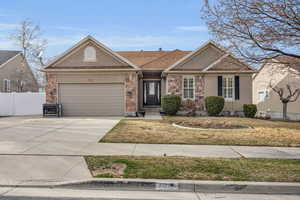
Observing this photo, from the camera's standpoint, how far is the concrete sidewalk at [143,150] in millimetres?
6645

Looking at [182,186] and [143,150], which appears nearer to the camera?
[182,186]

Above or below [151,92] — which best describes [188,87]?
above

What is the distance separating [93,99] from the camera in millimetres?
16938

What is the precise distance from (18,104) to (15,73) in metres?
13.1

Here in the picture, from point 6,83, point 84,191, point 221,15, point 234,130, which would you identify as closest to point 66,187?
point 84,191

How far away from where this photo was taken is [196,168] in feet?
17.6

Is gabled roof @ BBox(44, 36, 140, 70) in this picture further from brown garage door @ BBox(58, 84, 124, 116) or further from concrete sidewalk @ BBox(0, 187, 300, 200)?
concrete sidewalk @ BBox(0, 187, 300, 200)

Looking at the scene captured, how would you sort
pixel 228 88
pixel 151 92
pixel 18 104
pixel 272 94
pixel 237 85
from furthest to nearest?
pixel 151 92 → pixel 272 94 → pixel 18 104 → pixel 228 88 → pixel 237 85

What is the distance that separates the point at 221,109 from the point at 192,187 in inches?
530

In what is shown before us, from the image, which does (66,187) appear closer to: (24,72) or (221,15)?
(221,15)

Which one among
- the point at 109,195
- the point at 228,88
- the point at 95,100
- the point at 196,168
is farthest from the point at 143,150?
the point at 228,88

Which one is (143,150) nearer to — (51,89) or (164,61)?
(51,89)

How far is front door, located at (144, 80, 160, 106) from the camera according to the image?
21359 millimetres

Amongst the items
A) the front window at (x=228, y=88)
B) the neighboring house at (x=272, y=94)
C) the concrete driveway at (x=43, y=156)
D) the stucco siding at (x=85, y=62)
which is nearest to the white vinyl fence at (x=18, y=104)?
the stucco siding at (x=85, y=62)
